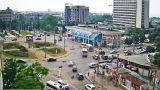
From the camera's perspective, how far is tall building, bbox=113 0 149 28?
115ft

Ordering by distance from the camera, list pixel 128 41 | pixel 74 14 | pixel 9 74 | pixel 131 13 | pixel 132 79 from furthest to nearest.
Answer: pixel 74 14 < pixel 131 13 < pixel 128 41 < pixel 132 79 < pixel 9 74

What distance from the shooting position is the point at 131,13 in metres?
36.5

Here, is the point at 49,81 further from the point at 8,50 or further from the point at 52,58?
the point at 8,50

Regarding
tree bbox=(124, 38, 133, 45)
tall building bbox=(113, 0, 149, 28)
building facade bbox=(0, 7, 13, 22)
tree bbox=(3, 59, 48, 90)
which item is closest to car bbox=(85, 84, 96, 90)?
tree bbox=(3, 59, 48, 90)

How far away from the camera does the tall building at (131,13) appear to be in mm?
35094

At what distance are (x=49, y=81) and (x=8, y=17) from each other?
29.8 meters

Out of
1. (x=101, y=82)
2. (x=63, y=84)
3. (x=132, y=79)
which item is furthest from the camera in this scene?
(x=101, y=82)

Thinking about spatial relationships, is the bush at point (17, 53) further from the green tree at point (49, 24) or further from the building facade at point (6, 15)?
the building facade at point (6, 15)

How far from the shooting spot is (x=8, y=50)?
19484mm

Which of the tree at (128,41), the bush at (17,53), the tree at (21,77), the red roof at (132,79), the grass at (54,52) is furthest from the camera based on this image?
the tree at (128,41)

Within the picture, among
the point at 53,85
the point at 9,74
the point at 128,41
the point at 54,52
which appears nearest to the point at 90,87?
the point at 53,85

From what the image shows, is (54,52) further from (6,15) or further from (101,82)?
(6,15)

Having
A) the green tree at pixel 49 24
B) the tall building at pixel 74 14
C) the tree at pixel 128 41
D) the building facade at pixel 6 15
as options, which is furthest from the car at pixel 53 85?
the building facade at pixel 6 15

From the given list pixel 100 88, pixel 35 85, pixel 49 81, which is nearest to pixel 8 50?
pixel 49 81
